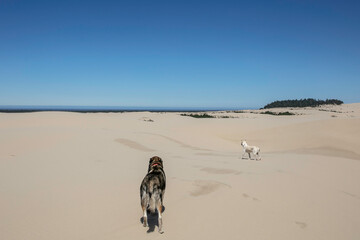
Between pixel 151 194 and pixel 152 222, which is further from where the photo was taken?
pixel 152 222

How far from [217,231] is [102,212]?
2.12 metres

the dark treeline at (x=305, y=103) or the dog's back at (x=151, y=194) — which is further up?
the dark treeline at (x=305, y=103)

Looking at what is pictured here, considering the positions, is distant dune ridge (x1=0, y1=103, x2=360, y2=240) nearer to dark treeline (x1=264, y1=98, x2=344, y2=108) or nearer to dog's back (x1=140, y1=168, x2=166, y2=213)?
dog's back (x1=140, y1=168, x2=166, y2=213)

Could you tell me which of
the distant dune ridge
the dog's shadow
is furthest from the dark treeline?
the dog's shadow

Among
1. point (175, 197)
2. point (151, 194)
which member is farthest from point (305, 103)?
point (151, 194)

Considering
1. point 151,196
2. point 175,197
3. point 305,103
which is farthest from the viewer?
point 305,103

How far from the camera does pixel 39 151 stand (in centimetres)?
891

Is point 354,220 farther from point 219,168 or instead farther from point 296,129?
point 296,129

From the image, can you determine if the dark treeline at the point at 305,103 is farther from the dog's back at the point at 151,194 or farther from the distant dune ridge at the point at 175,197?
the dog's back at the point at 151,194

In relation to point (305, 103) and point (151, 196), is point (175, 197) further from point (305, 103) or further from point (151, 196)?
point (305, 103)

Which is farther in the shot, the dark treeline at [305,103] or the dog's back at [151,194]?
the dark treeline at [305,103]

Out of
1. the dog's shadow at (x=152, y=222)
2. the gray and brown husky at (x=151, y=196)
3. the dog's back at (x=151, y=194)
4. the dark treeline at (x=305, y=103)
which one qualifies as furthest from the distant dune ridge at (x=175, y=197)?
the dark treeline at (x=305, y=103)

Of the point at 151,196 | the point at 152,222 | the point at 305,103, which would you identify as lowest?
the point at 152,222

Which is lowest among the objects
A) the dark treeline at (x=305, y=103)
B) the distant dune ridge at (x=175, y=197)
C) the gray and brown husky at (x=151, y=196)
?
the distant dune ridge at (x=175, y=197)
